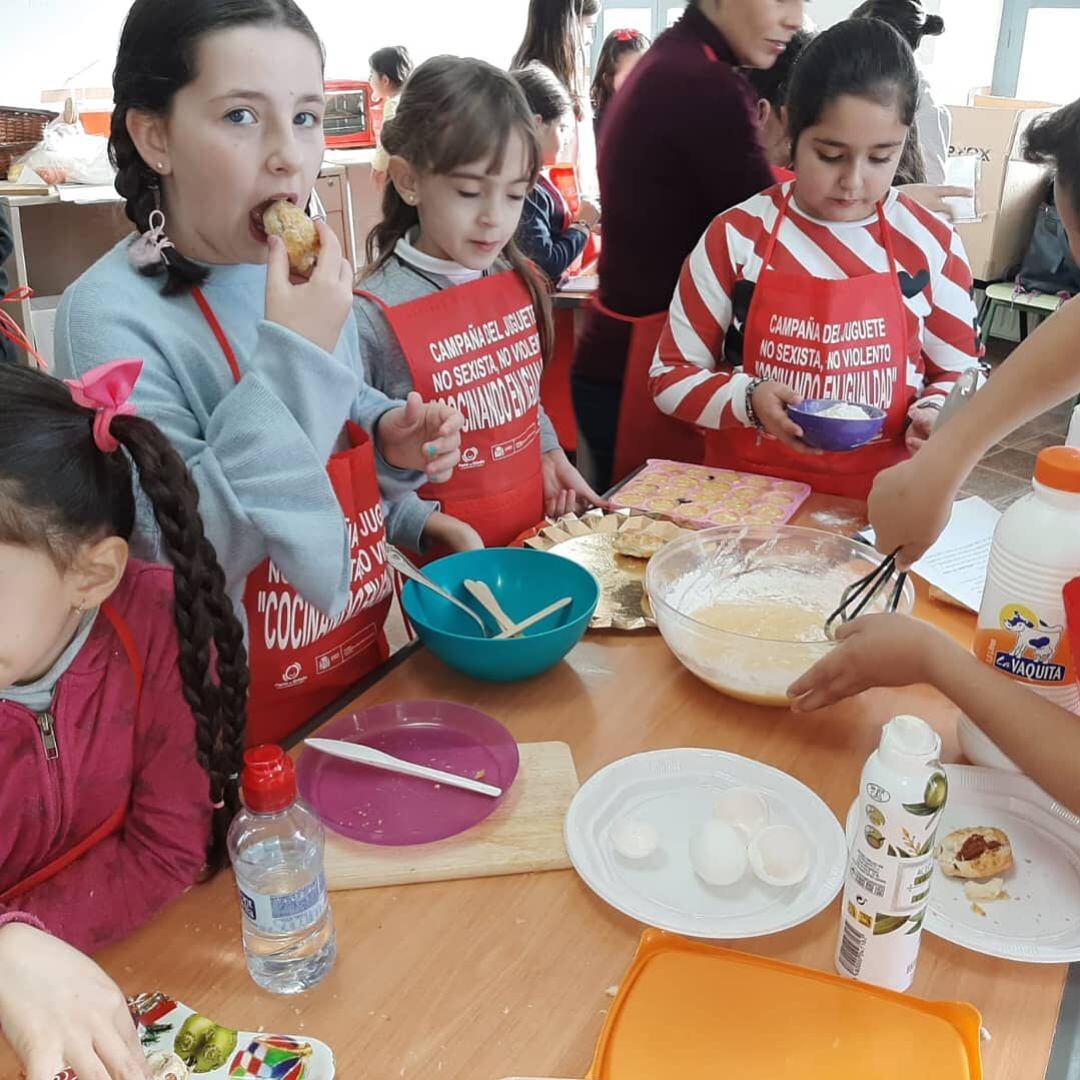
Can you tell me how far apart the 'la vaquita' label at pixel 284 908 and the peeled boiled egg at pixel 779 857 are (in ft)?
1.33

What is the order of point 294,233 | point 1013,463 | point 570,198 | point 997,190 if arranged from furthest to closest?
point 997,190, point 570,198, point 1013,463, point 294,233

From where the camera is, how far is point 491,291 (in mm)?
1782

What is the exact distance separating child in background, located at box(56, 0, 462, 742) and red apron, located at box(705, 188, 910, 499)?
101 centimetres

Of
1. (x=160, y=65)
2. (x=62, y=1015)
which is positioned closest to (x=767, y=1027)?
(x=62, y=1015)

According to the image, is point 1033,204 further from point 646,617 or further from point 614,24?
point 646,617

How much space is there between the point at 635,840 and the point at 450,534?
744 millimetres

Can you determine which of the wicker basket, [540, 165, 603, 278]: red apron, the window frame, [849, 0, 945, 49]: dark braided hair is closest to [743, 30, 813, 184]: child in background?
[849, 0, 945, 49]: dark braided hair

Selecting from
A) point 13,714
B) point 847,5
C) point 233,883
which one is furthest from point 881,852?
point 847,5

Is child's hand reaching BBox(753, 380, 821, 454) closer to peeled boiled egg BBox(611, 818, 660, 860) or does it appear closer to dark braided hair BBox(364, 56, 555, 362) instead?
dark braided hair BBox(364, 56, 555, 362)

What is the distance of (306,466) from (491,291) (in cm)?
87

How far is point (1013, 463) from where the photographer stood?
174 inches

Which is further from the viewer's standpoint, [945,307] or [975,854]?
[945,307]

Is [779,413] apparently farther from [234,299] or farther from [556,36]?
[556,36]

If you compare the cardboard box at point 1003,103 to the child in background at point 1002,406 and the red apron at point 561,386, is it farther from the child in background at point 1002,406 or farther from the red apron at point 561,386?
the child in background at point 1002,406
